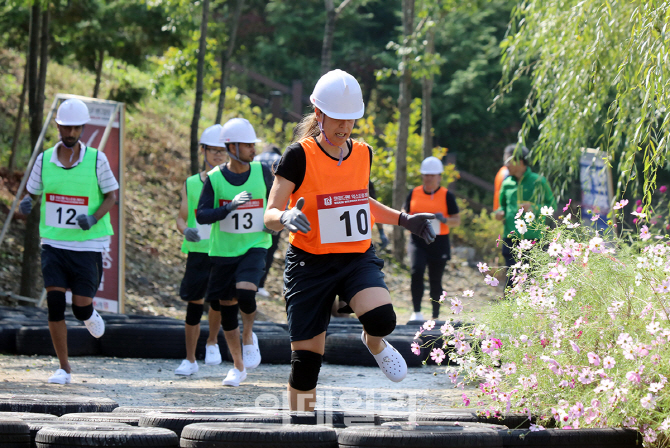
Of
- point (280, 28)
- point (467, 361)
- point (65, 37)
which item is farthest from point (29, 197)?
point (280, 28)

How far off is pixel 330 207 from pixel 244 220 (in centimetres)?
241

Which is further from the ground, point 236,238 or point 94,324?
point 236,238

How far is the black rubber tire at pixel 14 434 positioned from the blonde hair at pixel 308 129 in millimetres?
1906

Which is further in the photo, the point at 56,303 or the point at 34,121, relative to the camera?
the point at 34,121

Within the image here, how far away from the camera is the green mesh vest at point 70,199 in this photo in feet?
20.5

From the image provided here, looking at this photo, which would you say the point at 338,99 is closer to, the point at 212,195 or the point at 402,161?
the point at 212,195

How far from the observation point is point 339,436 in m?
3.54

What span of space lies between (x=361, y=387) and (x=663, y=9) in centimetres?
341

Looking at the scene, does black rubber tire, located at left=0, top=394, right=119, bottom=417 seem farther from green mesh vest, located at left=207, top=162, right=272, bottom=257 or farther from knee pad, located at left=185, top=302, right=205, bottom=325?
knee pad, located at left=185, top=302, right=205, bottom=325

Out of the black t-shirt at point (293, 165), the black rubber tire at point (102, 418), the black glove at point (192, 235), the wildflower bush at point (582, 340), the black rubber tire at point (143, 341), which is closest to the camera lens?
the wildflower bush at point (582, 340)

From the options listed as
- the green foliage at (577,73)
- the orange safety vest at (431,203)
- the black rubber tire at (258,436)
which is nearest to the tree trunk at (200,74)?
the orange safety vest at (431,203)

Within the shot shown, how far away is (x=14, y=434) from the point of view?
12.0ft

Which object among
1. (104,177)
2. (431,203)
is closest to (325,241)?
(104,177)

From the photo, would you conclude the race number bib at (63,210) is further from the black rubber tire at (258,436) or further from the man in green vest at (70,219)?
the black rubber tire at (258,436)
